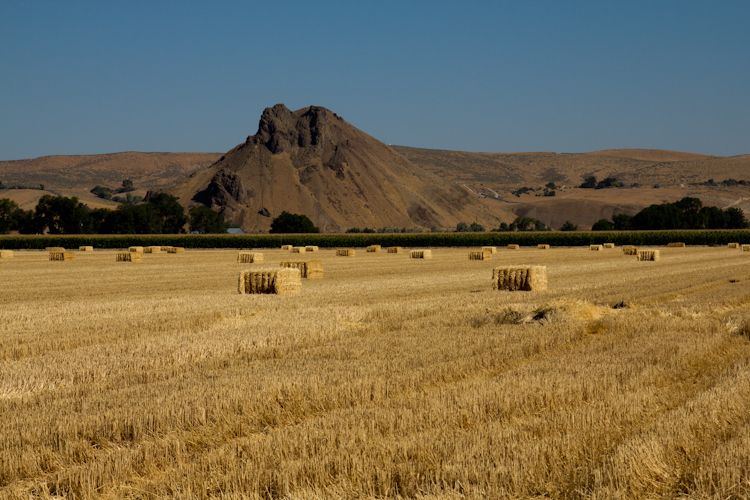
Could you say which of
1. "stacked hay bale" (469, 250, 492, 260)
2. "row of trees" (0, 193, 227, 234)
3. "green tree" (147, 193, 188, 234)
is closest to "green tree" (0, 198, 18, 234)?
"row of trees" (0, 193, 227, 234)

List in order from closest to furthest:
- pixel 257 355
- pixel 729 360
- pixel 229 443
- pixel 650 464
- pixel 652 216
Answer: pixel 650 464 < pixel 229 443 < pixel 729 360 < pixel 257 355 < pixel 652 216

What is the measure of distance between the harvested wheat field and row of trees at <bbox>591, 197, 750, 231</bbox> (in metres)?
142

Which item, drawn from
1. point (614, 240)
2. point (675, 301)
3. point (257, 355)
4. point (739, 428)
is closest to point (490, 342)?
point (257, 355)

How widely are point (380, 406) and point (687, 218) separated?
158 meters

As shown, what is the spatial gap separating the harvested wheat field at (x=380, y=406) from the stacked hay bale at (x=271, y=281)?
6.78 meters

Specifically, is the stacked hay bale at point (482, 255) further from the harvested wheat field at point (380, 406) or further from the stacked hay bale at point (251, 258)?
the harvested wheat field at point (380, 406)

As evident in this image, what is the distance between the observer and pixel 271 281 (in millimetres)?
20828

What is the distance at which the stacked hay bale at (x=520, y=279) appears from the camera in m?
22.0

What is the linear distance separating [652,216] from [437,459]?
15346 centimetres

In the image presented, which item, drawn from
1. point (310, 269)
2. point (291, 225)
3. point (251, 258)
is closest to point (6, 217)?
point (291, 225)

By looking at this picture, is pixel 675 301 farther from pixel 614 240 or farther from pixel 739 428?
pixel 614 240

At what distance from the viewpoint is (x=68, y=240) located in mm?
90875

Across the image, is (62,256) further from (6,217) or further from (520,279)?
(6,217)

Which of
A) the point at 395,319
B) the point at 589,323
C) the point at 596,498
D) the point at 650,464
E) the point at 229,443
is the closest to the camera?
the point at 596,498
